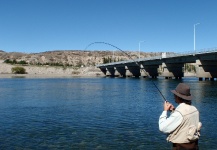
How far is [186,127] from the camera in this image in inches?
249

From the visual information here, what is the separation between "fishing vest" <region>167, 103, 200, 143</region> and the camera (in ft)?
20.6

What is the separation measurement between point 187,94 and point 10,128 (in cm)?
1425

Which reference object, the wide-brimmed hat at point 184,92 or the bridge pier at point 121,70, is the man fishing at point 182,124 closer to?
the wide-brimmed hat at point 184,92

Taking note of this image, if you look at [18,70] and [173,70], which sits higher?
[18,70]

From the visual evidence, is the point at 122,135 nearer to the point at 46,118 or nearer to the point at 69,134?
the point at 69,134

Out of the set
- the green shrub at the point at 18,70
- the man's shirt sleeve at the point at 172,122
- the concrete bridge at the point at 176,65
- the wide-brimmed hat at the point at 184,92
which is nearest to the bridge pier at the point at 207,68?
the concrete bridge at the point at 176,65

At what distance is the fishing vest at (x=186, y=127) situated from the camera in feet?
20.6

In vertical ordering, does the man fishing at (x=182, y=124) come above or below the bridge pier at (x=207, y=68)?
below

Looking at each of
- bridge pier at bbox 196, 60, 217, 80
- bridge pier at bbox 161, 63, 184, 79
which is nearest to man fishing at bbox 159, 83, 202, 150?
bridge pier at bbox 196, 60, 217, 80

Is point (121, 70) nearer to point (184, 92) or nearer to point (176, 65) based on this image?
point (176, 65)

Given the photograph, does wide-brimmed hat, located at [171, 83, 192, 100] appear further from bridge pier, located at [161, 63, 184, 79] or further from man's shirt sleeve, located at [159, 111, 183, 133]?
bridge pier, located at [161, 63, 184, 79]

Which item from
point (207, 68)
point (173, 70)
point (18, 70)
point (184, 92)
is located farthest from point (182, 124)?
point (18, 70)

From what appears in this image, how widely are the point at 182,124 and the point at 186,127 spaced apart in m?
0.10

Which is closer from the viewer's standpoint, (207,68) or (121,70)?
(207,68)
